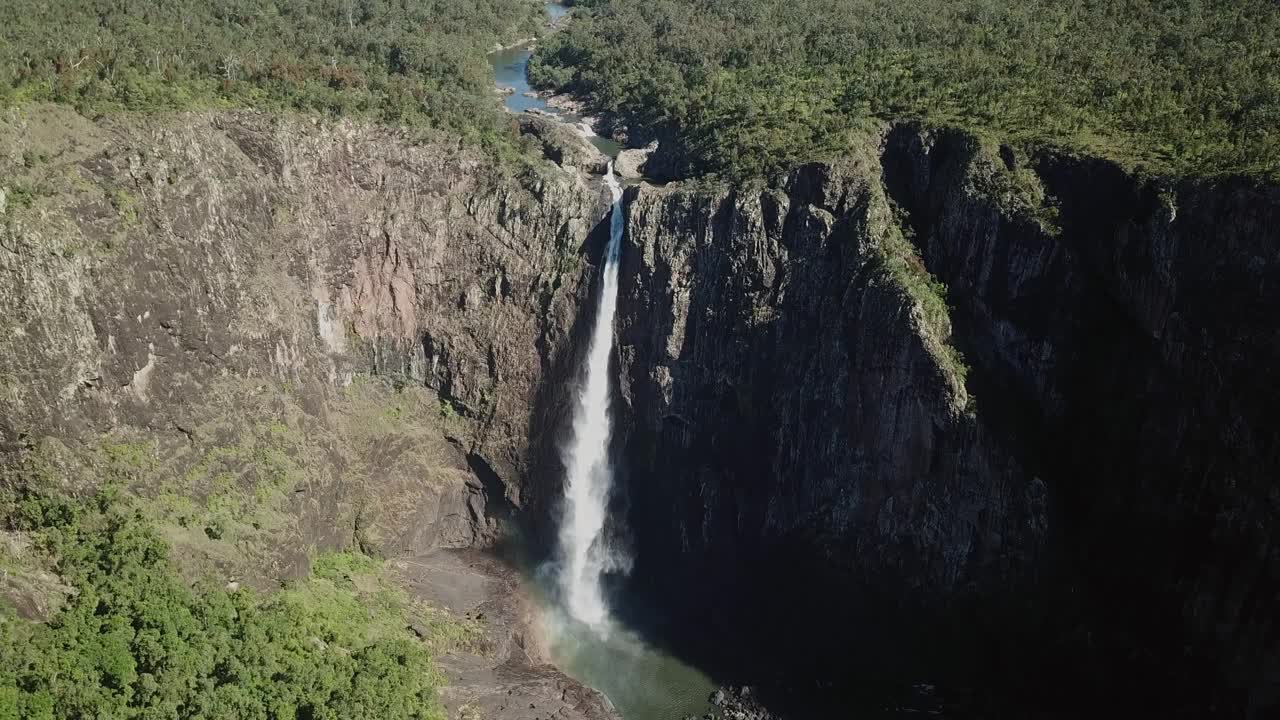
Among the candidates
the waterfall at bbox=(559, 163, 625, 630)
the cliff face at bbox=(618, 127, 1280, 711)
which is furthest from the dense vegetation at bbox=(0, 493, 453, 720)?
the cliff face at bbox=(618, 127, 1280, 711)

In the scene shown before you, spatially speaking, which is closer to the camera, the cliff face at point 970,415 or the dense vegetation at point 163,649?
the dense vegetation at point 163,649

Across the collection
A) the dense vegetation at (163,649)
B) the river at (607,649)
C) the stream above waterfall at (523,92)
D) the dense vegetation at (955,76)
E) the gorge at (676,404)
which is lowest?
the river at (607,649)

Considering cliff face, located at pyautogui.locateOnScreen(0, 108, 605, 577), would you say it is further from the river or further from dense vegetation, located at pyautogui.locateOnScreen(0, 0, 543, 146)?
the river

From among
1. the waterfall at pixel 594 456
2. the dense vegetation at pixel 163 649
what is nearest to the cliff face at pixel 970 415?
the waterfall at pixel 594 456

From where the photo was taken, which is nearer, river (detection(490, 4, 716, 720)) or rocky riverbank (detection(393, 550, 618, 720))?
rocky riverbank (detection(393, 550, 618, 720))

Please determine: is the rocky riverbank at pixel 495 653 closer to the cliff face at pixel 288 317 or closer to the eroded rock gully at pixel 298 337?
the eroded rock gully at pixel 298 337

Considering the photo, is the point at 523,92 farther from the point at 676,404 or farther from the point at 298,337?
the point at 676,404
